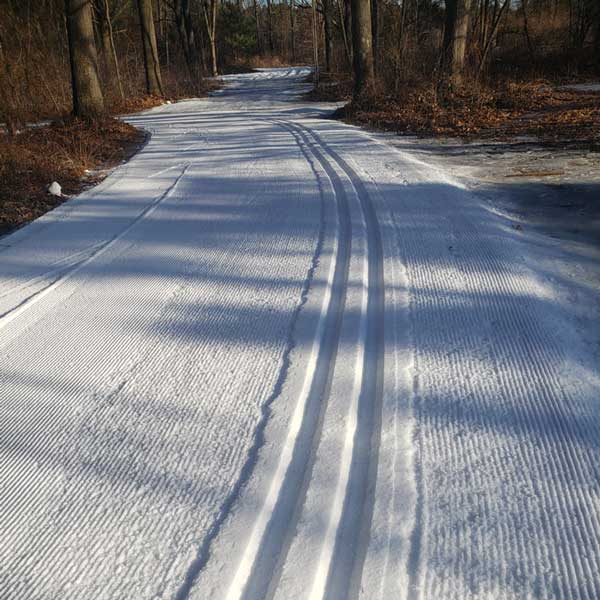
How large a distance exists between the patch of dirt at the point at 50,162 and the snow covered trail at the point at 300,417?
179 centimetres

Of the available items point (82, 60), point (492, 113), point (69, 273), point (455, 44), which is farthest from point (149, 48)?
point (69, 273)

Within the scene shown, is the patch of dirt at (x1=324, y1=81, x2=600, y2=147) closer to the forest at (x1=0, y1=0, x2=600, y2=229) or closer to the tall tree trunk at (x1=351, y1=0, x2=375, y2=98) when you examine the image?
the forest at (x1=0, y1=0, x2=600, y2=229)

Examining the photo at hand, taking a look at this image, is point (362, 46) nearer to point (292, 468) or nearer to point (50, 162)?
point (50, 162)

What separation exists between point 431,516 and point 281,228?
3.43m

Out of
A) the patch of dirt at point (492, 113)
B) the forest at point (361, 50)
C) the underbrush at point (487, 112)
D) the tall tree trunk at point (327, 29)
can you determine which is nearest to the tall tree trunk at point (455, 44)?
the forest at point (361, 50)

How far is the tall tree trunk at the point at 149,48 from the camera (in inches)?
874

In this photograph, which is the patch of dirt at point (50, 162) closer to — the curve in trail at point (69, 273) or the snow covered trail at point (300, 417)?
the curve in trail at point (69, 273)

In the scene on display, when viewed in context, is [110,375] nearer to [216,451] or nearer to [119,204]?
[216,451]

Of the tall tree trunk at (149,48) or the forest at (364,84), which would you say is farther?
the tall tree trunk at (149,48)

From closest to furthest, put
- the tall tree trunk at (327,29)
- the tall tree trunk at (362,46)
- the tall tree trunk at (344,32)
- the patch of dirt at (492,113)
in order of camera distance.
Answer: the patch of dirt at (492,113) → the tall tree trunk at (362,46) → the tall tree trunk at (344,32) → the tall tree trunk at (327,29)

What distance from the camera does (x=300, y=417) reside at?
243 cm

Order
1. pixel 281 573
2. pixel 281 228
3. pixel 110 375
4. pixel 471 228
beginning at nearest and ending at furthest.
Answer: pixel 281 573 → pixel 110 375 → pixel 471 228 → pixel 281 228

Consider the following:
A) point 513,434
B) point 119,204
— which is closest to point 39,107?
point 119,204

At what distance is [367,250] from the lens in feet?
13.8
